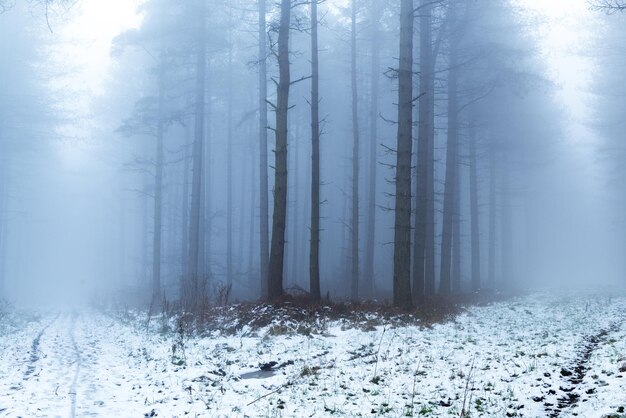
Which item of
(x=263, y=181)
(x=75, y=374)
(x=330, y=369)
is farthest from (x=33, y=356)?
(x=263, y=181)

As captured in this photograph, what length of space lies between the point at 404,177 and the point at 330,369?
544 centimetres

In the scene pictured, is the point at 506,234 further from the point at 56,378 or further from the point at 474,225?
the point at 56,378

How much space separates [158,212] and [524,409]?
63.8 ft

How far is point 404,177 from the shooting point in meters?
11.1

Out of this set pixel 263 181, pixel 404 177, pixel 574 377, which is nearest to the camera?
pixel 574 377

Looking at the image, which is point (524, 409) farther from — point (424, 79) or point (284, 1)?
point (424, 79)

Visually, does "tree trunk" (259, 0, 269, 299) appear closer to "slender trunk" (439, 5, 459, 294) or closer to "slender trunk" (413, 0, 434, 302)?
"slender trunk" (413, 0, 434, 302)

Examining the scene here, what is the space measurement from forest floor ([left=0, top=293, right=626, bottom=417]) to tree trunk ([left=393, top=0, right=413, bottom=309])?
41.7 inches

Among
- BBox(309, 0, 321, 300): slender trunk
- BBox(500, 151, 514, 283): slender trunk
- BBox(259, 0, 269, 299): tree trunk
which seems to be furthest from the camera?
BBox(500, 151, 514, 283): slender trunk

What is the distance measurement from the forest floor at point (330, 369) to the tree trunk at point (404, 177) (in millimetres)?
1059

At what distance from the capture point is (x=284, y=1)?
12.4 metres

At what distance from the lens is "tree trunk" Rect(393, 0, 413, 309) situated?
1108 centimetres

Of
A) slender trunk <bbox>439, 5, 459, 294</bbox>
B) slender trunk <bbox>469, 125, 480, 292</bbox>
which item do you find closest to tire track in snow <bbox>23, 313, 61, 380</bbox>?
slender trunk <bbox>439, 5, 459, 294</bbox>

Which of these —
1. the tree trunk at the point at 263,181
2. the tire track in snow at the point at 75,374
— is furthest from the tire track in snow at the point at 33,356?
the tree trunk at the point at 263,181
